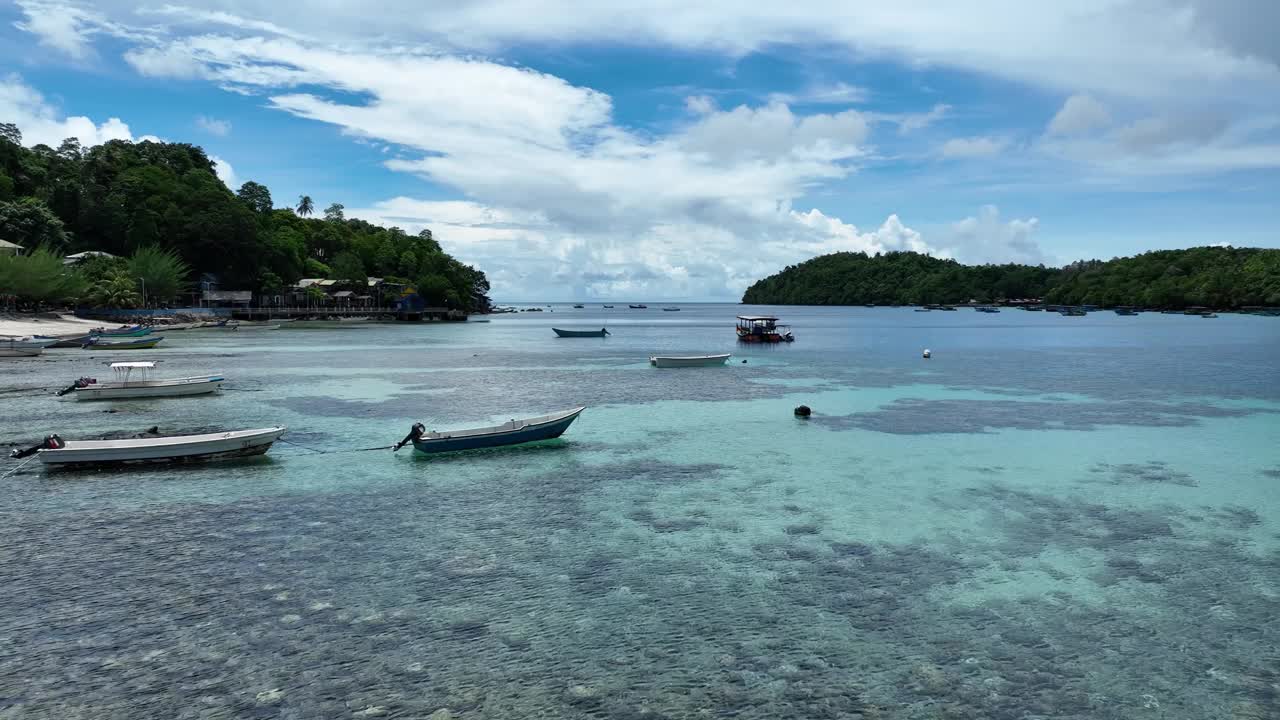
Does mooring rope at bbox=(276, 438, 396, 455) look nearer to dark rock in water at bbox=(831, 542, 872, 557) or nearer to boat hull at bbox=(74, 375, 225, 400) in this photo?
boat hull at bbox=(74, 375, 225, 400)

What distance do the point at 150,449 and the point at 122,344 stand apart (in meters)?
59.0

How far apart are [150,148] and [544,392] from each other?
154047 millimetres

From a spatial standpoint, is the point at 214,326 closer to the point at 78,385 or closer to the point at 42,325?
the point at 42,325

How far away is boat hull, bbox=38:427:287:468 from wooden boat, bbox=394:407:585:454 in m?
4.62

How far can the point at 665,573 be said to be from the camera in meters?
15.7

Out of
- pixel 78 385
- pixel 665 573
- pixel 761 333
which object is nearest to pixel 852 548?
pixel 665 573

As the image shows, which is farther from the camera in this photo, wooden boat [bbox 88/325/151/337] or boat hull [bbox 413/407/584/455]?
wooden boat [bbox 88/325/151/337]

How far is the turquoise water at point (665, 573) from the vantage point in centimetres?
1103

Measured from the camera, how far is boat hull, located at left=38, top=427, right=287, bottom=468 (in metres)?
23.6

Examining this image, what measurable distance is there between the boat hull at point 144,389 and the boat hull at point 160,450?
17.4 meters

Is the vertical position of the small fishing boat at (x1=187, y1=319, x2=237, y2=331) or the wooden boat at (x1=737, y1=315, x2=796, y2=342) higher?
the wooden boat at (x1=737, y1=315, x2=796, y2=342)

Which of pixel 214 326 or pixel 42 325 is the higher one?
pixel 42 325

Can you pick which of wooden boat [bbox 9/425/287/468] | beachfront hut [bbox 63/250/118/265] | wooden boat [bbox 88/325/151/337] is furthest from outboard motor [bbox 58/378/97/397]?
beachfront hut [bbox 63/250/118/265]

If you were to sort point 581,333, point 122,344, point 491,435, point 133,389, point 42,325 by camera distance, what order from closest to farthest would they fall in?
point 491,435 < point 133,389 < point 122,344 < point 42,325 < point 581,333
